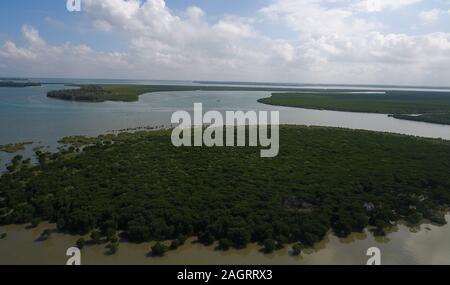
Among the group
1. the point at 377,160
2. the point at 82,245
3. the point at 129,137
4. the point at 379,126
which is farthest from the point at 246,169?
the point at 379,126

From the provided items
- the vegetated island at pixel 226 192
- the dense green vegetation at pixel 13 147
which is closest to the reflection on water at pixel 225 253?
the vegetated island at pixel 226 192

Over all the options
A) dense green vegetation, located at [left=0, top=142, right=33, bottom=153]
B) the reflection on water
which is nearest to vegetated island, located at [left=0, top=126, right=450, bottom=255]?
the reflection on water

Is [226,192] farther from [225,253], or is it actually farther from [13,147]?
[13,147]

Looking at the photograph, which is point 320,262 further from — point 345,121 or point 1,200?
point 345,121

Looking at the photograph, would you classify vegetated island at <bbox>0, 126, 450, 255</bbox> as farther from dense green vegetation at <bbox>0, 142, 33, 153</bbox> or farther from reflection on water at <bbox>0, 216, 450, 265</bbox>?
dense green vegetation at <bbox>0, 142, 33, 153</bbox>

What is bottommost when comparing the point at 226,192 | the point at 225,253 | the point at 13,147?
the point at 225,253

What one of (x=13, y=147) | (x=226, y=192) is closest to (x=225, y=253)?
(x=226, y=192)
